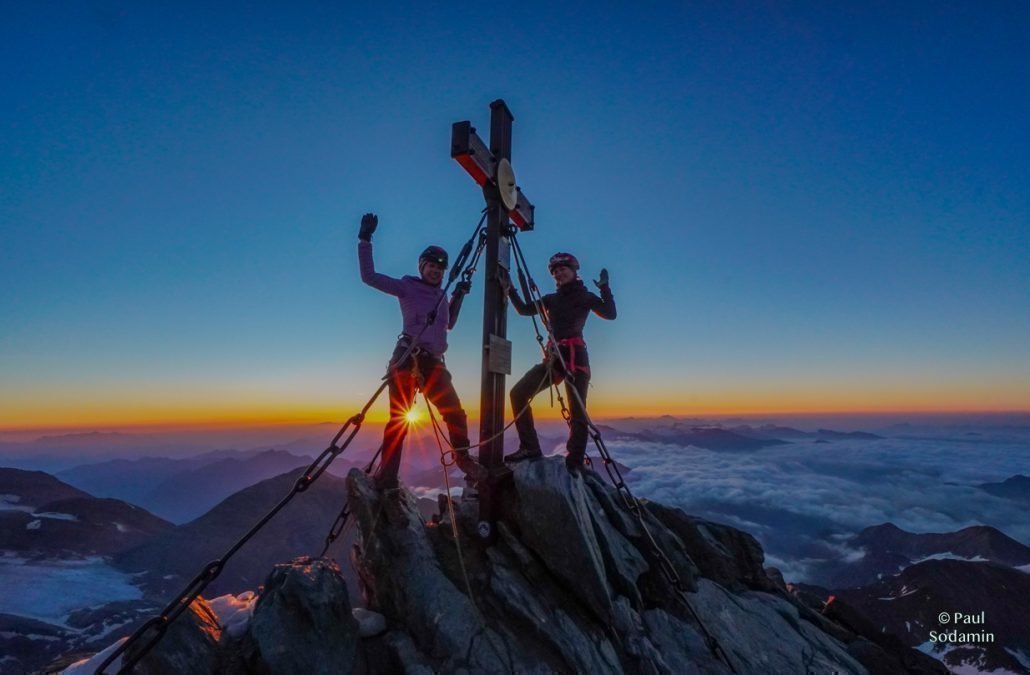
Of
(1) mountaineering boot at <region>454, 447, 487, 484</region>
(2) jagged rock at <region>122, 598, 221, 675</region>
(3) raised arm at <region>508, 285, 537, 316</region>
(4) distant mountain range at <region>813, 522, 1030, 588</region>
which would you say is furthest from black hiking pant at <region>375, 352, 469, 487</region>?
(4) distant mountain range at <region>813, 522, 1030, 588</region>

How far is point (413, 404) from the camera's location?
24.5 feet

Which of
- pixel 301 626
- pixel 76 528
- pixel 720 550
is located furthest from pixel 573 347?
pixel 76 528

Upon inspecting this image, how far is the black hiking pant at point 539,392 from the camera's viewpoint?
847 centimetres

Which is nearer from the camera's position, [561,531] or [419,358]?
[561,531]

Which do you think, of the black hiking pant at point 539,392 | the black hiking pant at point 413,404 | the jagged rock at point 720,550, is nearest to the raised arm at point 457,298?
the black hiking pant at point 413,404

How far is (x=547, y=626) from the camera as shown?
21.2 feet

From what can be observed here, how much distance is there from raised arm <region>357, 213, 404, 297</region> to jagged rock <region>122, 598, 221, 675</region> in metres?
4.87

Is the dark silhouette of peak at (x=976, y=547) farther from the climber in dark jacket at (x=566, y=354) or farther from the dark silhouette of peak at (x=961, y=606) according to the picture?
the climber in dark jacket at (x=566, y=354)

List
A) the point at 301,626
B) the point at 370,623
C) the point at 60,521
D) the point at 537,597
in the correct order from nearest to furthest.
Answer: the point at 301,626 < the point at 370,623 < the point at 537,597 < the point at 60,521

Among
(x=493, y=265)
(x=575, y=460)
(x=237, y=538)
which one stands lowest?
(x=237, y=538)

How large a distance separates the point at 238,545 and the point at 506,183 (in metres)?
7.09

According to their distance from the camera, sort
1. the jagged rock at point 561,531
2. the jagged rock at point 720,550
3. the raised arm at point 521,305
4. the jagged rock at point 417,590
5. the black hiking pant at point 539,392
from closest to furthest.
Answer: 1. the jagged rock at point 417,590
2. the jagged rock at point 561,531
3. the black hiking pant at point 539,392
4. the raised arm at point 521,305
5. the jagged rock at point 720,550

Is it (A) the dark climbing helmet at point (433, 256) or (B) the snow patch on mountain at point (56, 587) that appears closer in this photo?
(A) the dark climbing helmet at point (433, 256)

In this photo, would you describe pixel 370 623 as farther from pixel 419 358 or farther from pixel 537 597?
pixel 419 358
